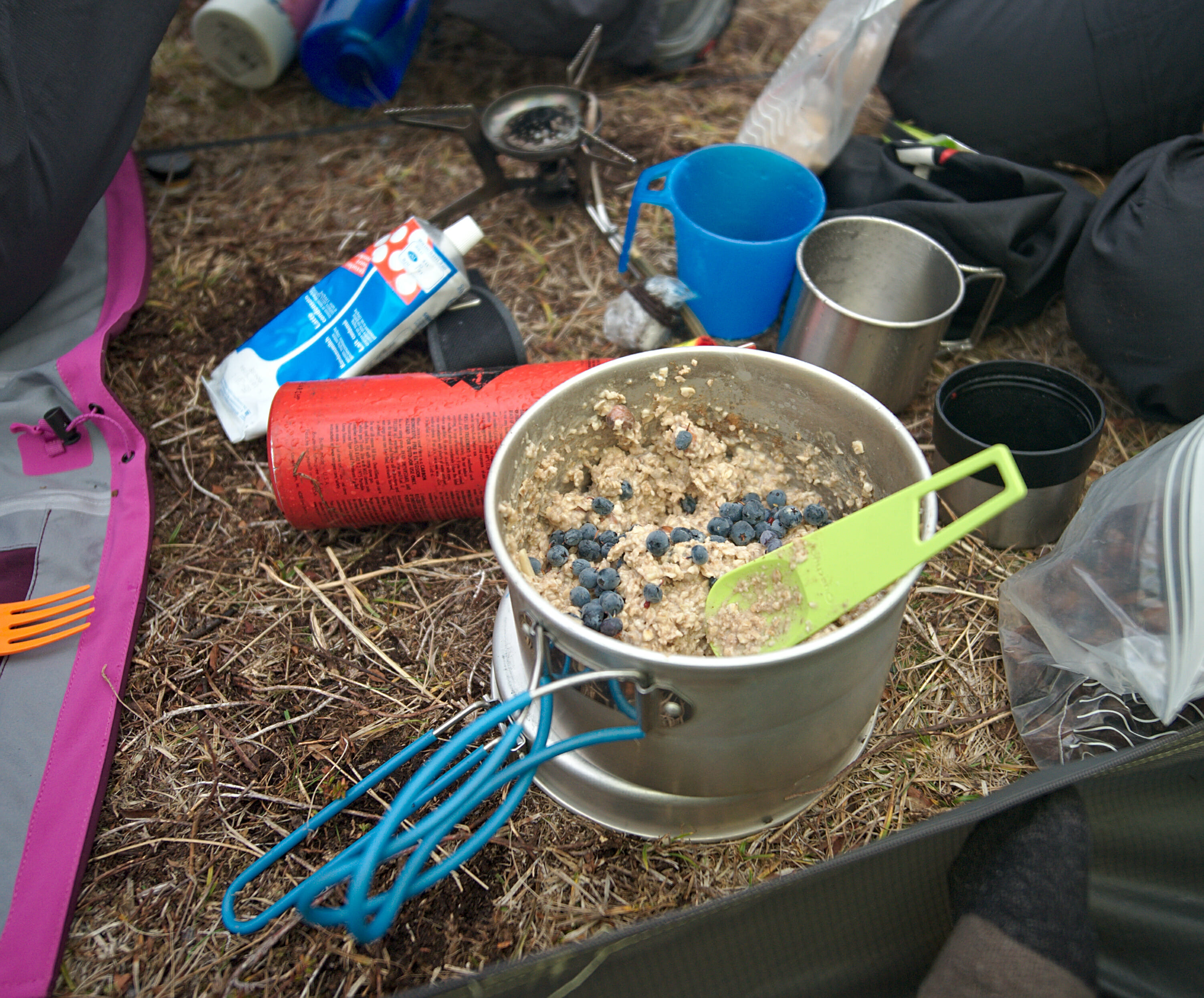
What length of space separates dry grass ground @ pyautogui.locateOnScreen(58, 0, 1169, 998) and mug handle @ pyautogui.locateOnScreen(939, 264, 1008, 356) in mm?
106

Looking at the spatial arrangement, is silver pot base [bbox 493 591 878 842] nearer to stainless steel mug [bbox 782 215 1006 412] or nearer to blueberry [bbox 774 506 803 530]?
blueberry [bbox 774 506 803 530]

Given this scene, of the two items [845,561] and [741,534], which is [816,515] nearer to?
[741,534]

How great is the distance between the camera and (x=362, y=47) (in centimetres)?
215

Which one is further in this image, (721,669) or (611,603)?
(611,603)

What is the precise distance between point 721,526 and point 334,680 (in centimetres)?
67

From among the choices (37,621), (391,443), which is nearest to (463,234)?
(391,443)

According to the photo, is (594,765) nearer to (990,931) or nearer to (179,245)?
(990,931)

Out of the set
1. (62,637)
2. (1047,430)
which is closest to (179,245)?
(62,637)

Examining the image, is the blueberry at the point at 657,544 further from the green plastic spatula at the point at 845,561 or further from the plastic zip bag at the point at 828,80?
the plastic zip bag at the point at 828,80

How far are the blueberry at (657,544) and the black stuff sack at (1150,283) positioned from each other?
3.31 feet

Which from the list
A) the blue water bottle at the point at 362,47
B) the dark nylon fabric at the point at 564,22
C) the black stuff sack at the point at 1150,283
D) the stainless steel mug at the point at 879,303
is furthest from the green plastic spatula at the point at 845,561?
the blue water bottle at the point at 362,47

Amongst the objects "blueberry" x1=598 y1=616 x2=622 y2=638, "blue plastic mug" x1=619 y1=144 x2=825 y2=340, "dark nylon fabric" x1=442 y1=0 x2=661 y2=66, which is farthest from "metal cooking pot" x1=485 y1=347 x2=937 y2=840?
"dark nylon fabric" x1=442 y1=0 x2=661 y2=66

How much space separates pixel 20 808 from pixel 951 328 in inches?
74.0

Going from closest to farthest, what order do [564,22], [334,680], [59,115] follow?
[334,680]
[59,115]
[564,22]
